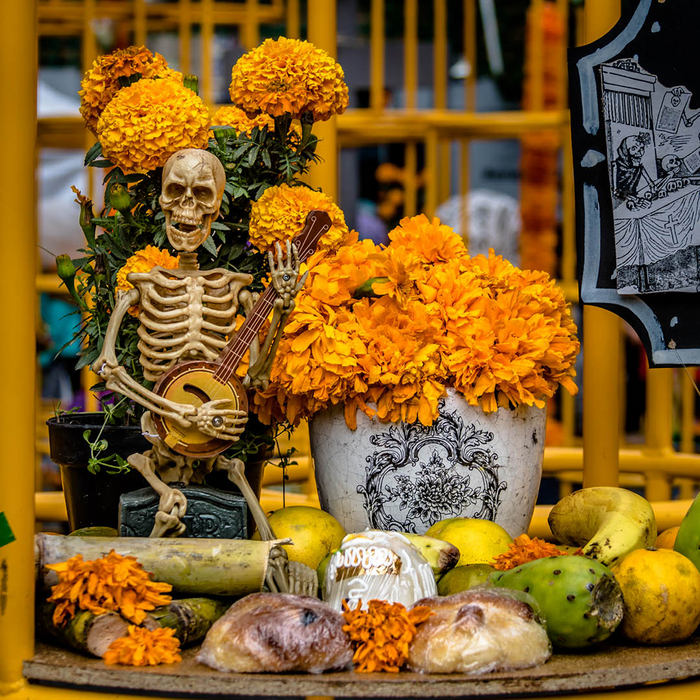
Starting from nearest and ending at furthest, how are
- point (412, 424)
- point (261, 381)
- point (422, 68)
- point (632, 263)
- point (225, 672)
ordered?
point (225, 672) < point (261, 381) < point (412, 424) < point (632, 263) < point (422, 68)

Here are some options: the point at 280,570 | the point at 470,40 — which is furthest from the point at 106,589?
the point at 470,40

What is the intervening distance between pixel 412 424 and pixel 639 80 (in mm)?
658

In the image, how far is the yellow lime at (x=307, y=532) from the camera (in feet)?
4.50

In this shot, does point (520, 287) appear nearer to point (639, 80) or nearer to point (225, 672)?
point (639, 80)

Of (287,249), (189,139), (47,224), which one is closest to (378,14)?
(47,224)

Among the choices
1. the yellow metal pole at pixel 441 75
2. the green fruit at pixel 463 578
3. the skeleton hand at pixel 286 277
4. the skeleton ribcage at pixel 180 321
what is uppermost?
the yellow metal pole at pixel 441 75

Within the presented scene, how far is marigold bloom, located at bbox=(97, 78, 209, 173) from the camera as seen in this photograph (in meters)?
1.44

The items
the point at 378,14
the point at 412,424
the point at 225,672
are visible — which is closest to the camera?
the point at 225,672

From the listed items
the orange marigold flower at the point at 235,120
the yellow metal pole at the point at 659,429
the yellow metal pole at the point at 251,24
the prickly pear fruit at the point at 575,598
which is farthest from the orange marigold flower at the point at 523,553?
the yellow metal pole at the point at 251,24

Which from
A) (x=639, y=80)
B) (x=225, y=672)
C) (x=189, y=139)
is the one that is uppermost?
(x=639, y=80)

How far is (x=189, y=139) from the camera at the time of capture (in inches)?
57.6

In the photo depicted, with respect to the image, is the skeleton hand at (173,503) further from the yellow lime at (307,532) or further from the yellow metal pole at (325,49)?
the yellow metal pole at (325,49)

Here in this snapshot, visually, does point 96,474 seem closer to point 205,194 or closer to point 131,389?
point 131,389

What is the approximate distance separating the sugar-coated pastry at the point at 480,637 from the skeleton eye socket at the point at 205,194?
0.57 metres
